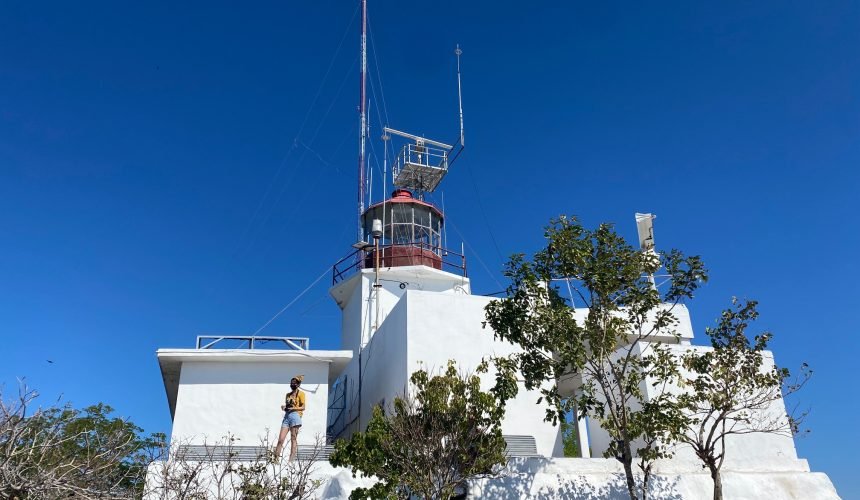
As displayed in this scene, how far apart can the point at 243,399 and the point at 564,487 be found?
342 inches

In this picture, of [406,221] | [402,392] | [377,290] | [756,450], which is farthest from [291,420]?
[406,221]

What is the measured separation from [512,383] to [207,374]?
9.11 meters

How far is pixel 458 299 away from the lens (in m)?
17.3

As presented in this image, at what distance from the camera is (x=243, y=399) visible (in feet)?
57.7

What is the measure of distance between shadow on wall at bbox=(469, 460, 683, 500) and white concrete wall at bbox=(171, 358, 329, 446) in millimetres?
6026

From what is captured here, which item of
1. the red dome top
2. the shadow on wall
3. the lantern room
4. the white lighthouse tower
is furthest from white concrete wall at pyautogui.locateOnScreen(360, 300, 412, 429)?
the red dome top

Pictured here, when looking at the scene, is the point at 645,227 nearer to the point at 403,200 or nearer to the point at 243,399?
the point at 403,200

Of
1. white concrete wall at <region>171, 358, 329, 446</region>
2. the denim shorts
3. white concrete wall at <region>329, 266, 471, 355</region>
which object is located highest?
Result: white concrete wall at <region>329, 266, 471, 355</region>

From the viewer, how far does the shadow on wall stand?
12672mm

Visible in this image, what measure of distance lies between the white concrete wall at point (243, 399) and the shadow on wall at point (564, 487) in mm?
6026

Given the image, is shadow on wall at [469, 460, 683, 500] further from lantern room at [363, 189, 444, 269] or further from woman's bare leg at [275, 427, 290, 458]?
lantern room at [363, 189, 444, 269]

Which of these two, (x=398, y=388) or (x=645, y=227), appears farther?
(x=645, y=227)

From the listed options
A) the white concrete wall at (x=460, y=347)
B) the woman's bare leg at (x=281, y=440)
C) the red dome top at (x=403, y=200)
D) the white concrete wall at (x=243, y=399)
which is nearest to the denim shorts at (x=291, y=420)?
the woman's bare leg at (x=281, y=440)

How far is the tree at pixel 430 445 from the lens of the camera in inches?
434
